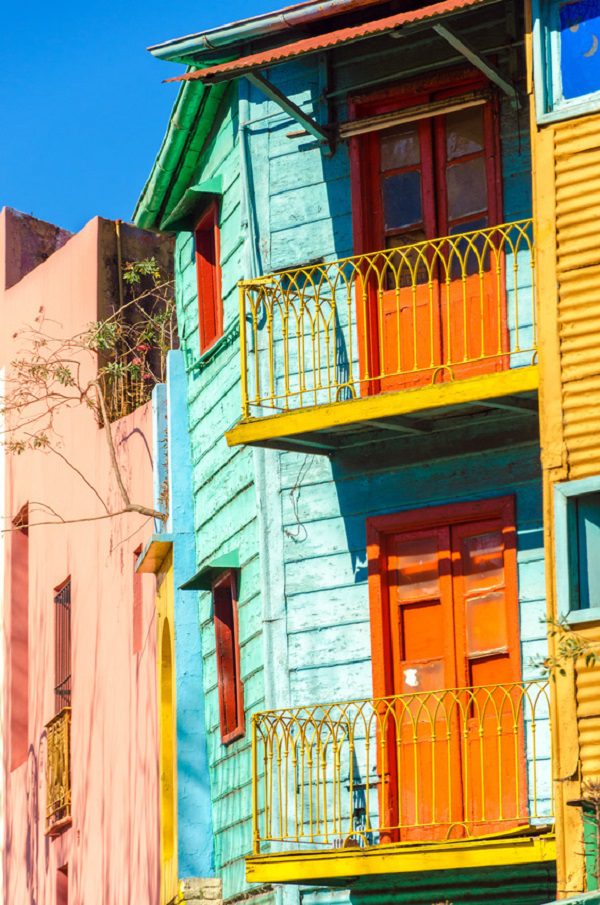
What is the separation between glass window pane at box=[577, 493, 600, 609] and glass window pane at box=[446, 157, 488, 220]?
3219mm

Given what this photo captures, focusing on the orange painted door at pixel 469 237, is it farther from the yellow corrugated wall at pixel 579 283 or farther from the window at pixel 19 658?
the window at pixel 19 658

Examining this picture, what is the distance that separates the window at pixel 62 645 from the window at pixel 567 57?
10413 millimetres

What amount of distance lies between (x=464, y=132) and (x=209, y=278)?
139 inches

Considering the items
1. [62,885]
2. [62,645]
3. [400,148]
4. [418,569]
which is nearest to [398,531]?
[418,569]

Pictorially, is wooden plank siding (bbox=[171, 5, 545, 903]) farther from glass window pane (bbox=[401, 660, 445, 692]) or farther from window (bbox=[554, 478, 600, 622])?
window (bbox=[554, 478, 600, 622])

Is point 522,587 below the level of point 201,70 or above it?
below

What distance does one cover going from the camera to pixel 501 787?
15.7 m

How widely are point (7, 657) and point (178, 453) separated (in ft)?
22.9

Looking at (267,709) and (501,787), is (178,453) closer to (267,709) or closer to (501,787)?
(267,709)

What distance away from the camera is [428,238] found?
17.0 m

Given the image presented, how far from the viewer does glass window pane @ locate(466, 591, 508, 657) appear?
16.1 metres

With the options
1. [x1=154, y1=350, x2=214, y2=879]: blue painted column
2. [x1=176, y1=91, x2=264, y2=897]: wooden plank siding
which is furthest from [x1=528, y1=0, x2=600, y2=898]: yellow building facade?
[x1=154, y1=350, x2=214, y2=879]: blue painted column

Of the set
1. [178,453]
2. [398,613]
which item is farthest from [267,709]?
[178,453]

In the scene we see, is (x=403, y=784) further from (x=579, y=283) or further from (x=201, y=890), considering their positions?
(x=579, y=283)
